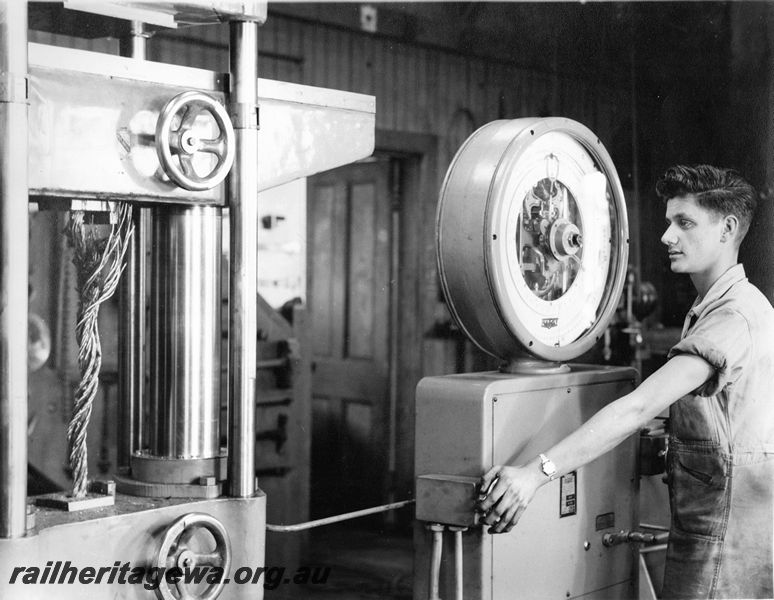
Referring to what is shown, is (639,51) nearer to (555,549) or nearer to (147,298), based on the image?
(555,549)

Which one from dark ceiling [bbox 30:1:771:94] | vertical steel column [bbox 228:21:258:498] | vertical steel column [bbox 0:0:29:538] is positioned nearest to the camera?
vertical steel column [bbox 0:0:29:538]

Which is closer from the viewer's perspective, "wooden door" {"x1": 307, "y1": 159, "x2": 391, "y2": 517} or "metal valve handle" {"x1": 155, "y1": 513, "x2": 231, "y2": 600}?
"metal valve handle" {"x1": 155, "y1": 513, "x2": 231, "y2": 600}

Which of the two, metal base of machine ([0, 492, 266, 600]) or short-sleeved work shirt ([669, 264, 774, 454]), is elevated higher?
short-sleeved work shirt ([669, 264, 774, 454])

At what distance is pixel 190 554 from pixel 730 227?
115cm

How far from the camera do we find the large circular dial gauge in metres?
1.56

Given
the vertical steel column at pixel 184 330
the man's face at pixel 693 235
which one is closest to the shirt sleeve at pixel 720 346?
the man's face at pixel 693 235

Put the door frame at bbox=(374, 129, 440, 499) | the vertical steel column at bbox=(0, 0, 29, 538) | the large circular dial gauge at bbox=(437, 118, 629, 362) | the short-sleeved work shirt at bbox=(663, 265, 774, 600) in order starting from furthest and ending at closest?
the door frame at bbox=(374, 129, 440, 499)
the short-sleeved work shirt at bbox=(663, 265, 774, 600)
the large circular dial gauge at bbox=(437, 118, 629, 362)
the vertical steel column at bbox=(0, 0, 29, 538)

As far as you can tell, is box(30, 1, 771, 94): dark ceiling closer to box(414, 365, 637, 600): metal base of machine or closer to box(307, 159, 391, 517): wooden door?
box(307, 159, 391, 517): wooden door

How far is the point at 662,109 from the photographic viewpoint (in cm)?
486

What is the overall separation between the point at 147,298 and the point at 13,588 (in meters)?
0.43

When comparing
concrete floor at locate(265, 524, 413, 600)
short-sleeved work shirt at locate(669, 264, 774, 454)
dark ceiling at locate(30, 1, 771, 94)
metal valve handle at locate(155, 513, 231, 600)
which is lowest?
concrete floor at locate(265, 524, 413, 600)

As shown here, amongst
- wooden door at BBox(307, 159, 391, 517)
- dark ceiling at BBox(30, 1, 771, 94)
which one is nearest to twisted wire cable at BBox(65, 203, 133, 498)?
dark ceiling at BBox(30, 1, 771, 94)

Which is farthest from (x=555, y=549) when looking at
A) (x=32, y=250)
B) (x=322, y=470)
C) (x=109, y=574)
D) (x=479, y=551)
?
(x=322, y=470)

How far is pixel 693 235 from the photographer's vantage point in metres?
1.78
